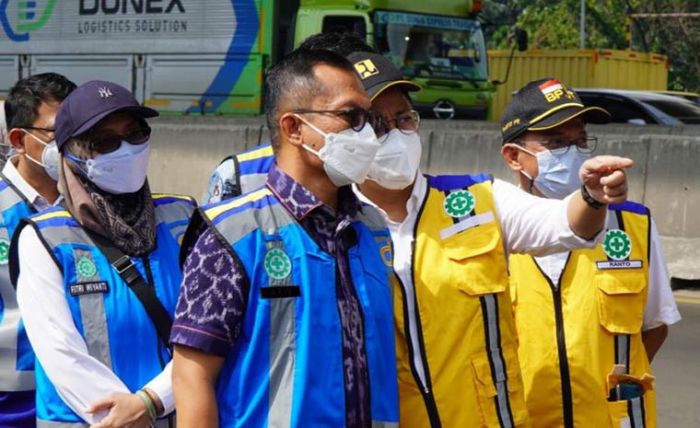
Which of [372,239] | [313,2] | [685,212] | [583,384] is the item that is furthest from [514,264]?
[313,2]

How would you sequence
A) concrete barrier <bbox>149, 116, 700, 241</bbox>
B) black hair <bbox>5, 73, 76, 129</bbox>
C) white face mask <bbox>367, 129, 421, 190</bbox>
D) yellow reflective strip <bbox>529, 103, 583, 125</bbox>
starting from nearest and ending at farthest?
white face mask <bbox>367, 129, 421, 190</bbox> → yellow reflective strip <bbox>529, 103, 583, 125</bbox> → black hair <bbox>5, 73, 76, 129</bbox> → concrete barrier <bbox>149, 116, 700, 241</bbox>

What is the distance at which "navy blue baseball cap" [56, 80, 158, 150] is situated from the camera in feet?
11.8

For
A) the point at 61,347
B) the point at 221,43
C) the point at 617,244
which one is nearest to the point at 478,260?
the point at 617,244

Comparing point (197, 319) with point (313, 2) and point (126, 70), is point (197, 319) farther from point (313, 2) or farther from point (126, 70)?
point (126, 70)

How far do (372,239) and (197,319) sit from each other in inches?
18.6

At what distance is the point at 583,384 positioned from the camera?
3.84 m

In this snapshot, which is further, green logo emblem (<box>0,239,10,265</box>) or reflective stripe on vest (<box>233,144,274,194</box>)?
reflective stripe on vest (<box>233,144,274,194</box>)

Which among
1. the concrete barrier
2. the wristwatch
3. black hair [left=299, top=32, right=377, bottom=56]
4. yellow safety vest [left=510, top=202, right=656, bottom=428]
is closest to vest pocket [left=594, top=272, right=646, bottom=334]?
yellow safety vest [left=510, top=202, right=656, bottom=428]

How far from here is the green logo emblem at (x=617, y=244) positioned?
393cm

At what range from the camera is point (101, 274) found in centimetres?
347

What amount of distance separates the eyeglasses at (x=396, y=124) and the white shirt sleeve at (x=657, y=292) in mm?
857

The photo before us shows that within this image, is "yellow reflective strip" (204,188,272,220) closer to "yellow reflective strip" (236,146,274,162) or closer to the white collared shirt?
"yellow reflective strip" (236,146,274,162)

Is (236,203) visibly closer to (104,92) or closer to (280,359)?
(280,359)

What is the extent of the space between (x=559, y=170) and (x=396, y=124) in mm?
617
